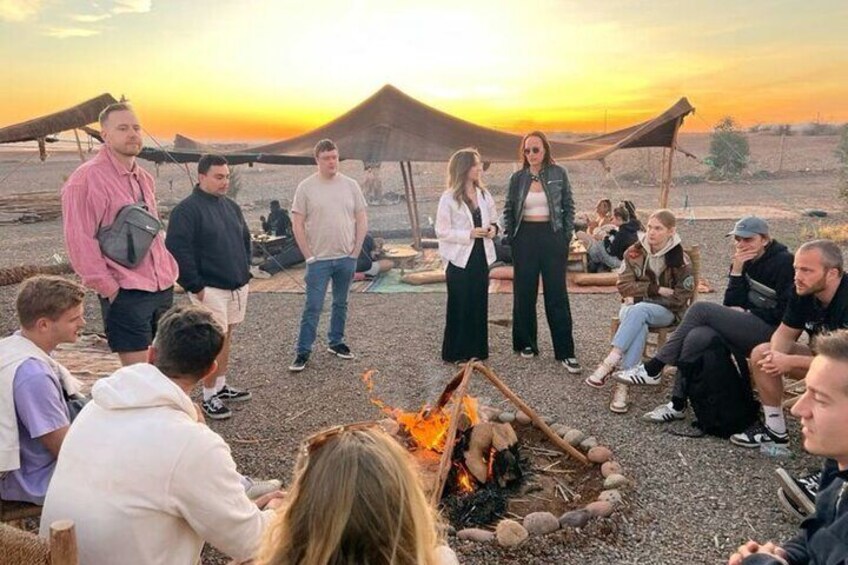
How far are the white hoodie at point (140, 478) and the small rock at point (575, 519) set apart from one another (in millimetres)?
1805

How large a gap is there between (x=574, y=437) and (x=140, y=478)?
2.89m

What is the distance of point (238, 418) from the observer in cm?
461

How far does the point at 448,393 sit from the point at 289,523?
97.8 inches

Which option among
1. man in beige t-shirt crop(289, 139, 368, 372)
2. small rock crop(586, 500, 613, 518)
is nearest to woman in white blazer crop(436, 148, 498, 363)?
man in beige t-shirt crop(289, 139, 368, 372)

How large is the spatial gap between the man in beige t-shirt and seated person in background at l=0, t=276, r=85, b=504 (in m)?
2.74

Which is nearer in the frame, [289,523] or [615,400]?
[289,523]

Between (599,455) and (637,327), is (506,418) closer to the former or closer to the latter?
(599,455)

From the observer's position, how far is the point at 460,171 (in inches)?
209

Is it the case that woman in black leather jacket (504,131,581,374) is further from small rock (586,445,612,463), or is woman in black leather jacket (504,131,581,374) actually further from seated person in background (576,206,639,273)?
seated person in background (576,206,639,273)

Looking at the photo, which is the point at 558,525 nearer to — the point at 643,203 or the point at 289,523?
the point at 289,523

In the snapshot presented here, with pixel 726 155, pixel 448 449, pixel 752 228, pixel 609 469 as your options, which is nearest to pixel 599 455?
pixel 609 469

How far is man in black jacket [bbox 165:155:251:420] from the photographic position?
4.35m

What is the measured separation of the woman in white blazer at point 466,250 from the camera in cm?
535

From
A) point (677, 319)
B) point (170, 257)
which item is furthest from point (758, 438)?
point (170, 257)
